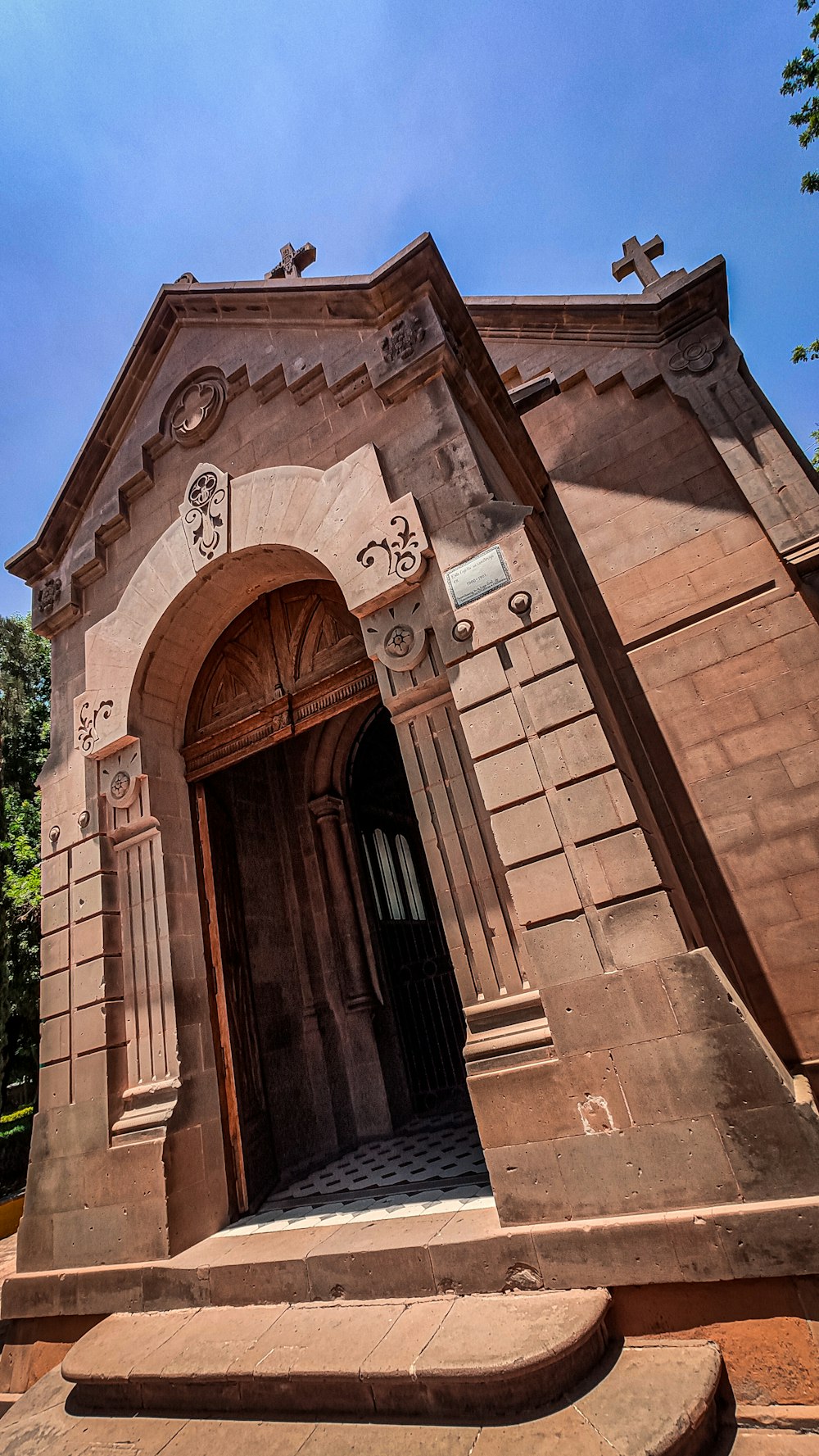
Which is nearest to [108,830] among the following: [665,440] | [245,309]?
[245,309]

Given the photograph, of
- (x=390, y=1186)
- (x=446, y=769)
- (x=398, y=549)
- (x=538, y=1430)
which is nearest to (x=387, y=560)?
(x=398, y=549)

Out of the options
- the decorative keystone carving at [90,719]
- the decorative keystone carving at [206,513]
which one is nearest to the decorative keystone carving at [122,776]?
the decorative keystone carving at [90,719]

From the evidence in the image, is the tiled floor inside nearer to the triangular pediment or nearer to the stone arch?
the stone arch

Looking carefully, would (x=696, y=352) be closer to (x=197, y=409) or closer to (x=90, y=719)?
(x=197, y=409)

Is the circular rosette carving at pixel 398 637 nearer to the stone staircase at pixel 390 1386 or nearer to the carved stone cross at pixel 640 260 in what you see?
the stone staircase at pixel 390 1386

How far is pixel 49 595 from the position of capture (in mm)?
8375

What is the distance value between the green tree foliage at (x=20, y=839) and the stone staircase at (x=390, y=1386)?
1186 centimetres

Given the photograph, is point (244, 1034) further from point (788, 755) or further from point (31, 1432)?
point (788, 755)

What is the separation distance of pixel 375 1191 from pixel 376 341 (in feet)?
25.2

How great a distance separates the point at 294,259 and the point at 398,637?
7.69 metres

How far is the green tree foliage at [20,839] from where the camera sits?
16.2 metres

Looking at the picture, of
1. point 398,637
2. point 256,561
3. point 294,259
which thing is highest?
point 294,259

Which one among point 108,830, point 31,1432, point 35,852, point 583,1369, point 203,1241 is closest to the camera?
point 583,1369

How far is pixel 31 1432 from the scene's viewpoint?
14.5 ft
